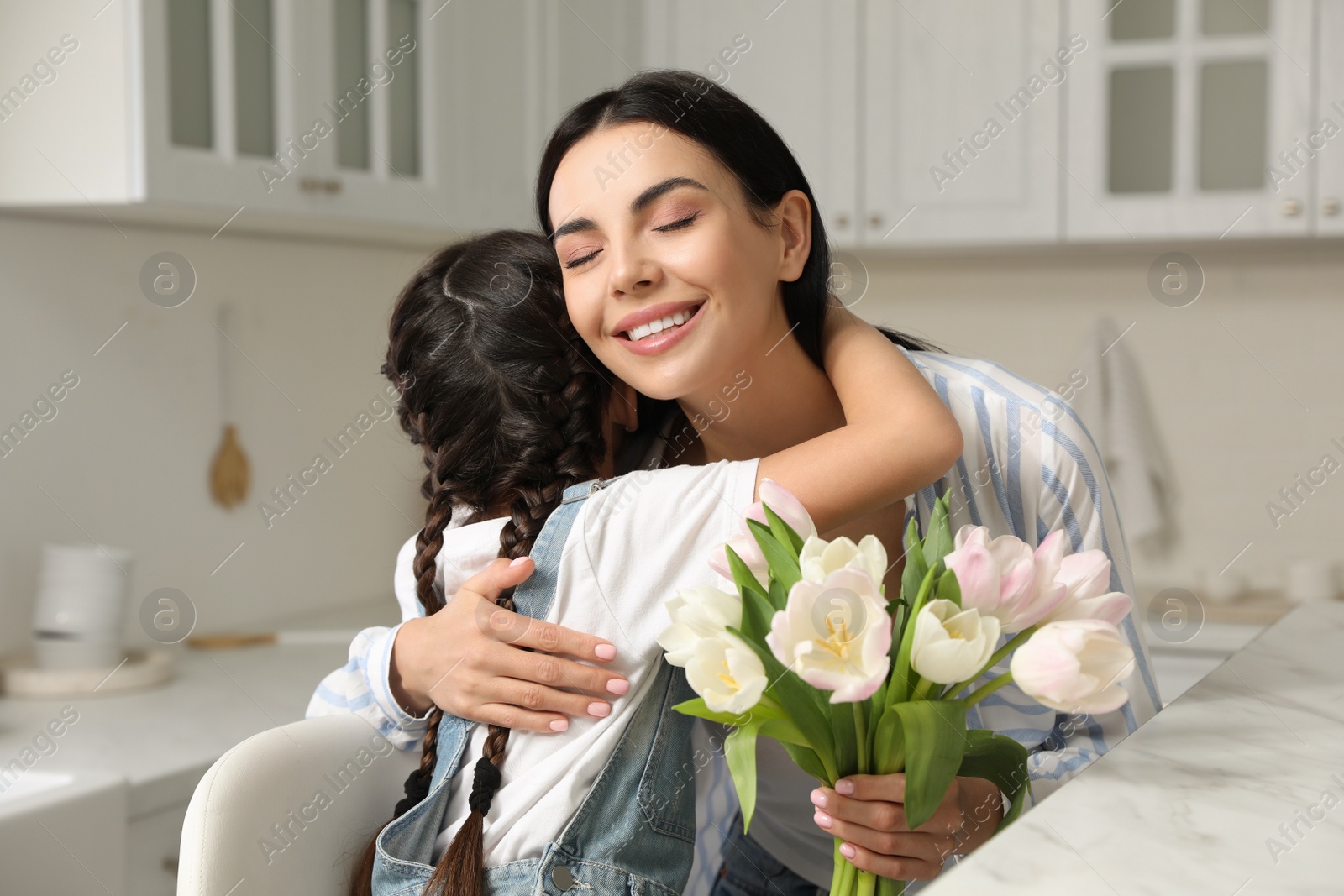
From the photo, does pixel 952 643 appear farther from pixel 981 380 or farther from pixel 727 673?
pixel 981 380

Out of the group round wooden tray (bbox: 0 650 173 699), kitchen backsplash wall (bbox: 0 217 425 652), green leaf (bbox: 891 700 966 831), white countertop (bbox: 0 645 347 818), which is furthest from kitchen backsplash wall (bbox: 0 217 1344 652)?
green leaf (bbox: 891 700 966 831)

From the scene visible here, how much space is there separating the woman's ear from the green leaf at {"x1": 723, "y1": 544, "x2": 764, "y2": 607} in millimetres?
503

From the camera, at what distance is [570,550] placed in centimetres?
91

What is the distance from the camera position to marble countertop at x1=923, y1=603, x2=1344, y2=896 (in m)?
0.54

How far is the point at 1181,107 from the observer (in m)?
2.35

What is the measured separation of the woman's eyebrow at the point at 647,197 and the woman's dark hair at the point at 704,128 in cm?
4

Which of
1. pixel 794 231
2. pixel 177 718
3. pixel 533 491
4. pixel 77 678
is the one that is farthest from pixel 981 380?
pixel 77 678

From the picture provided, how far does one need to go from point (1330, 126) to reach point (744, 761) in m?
2.13

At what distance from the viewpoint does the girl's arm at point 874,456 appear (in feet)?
2.85

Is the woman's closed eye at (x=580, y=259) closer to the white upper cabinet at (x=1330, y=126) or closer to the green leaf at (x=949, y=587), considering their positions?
the green leaf at (x=949, y=587)

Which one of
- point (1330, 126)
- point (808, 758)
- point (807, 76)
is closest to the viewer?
point (808, 758)

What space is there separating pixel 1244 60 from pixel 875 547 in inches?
83.4

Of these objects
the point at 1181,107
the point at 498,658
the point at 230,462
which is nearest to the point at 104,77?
the point at 230,462

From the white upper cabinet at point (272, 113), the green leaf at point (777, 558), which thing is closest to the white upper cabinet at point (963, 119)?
the white upper cabinet at point (272, 113)
